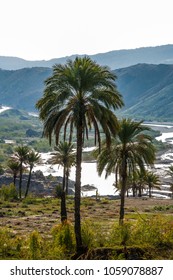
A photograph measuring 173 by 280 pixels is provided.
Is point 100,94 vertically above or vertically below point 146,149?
above

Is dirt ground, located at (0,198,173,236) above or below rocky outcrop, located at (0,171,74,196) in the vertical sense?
above

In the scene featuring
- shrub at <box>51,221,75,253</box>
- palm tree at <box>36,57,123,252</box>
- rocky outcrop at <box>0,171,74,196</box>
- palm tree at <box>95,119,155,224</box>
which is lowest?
rocky outcrop at <box>0,171,74,196</box>

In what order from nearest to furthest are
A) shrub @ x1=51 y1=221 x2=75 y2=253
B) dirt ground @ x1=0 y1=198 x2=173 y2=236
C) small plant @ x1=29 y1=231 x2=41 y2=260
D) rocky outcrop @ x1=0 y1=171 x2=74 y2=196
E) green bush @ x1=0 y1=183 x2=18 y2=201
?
small plant @ x1=29 y1=231 x2=41 y2=260 → shrub @ x1=51 y1=221 x2=75 y2=253 → dirt ground @ x1=0 y1=198 x2=173 y2=236 → green bush @ x1=0 y1=183 x2=18 y2=201 → rocky outcrop @ x1=0 y1=171 x2=74 y2=196

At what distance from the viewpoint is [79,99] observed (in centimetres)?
2912

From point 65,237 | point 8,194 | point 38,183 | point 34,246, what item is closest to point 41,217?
point 8,194

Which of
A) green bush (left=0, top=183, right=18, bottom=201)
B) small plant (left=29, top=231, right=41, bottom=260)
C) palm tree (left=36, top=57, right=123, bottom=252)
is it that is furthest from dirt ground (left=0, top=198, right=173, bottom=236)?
small plant (left=29, top=231, right=41, bottom=260)

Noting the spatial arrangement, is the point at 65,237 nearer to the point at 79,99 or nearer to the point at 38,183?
the point at 79,99

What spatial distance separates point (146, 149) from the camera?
38.4m

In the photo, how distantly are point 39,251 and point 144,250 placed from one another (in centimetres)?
654

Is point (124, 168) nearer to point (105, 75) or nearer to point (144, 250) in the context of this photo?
point (105, 75)

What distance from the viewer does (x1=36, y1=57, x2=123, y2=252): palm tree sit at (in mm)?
29078

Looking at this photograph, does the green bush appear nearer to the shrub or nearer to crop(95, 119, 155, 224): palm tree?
crop(95, 119, 155, 224): palm tree

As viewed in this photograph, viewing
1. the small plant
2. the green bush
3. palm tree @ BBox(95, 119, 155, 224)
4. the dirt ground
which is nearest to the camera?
the small plant
